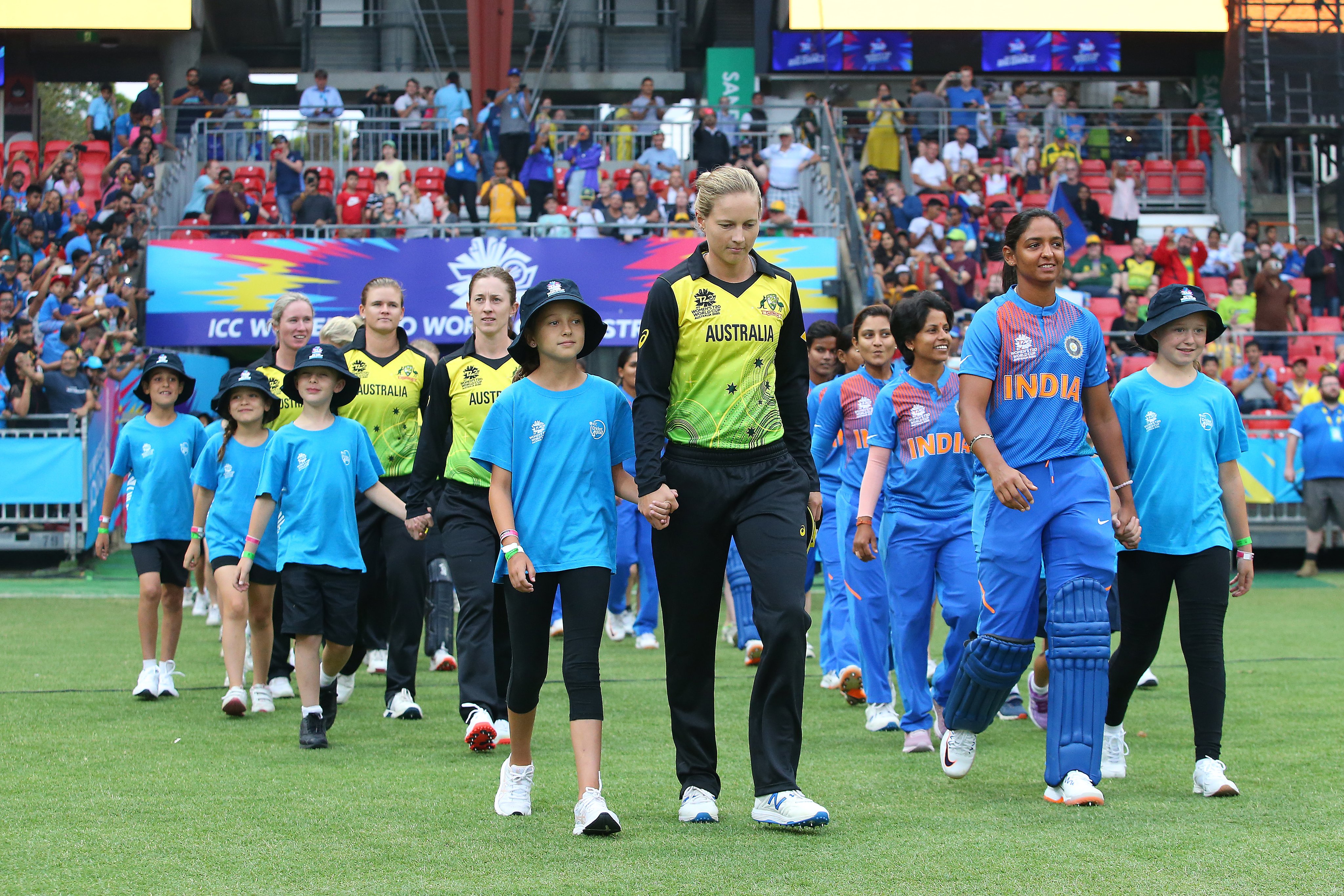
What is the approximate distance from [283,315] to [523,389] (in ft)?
11.4

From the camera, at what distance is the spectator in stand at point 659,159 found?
71.8 ft

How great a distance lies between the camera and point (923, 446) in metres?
6.79

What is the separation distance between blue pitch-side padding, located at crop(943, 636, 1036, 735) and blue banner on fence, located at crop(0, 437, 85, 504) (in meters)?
13.1

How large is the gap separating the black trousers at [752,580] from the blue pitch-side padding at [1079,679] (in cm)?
98

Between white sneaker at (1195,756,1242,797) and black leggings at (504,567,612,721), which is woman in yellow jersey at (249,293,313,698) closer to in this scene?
black leggings at (504,567,612,721)

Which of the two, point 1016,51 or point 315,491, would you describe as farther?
point 1016,51

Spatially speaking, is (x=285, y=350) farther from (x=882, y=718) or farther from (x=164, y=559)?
(x=882, y=718)

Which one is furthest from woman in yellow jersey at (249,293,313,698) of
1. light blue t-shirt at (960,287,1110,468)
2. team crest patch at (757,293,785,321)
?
light blue t-shirt at (960,287,1110,468)

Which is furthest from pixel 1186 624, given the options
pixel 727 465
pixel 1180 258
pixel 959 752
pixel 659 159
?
pixel 659 159

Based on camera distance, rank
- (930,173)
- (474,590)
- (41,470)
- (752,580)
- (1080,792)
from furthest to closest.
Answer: (930,173) → (41,470) → (474,590) → (1080,792) → (752,580)

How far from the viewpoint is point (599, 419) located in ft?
16.8

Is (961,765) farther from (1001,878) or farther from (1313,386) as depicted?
(1313,386)

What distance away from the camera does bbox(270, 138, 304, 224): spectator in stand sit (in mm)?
20750

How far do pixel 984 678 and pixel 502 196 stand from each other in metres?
15.6
